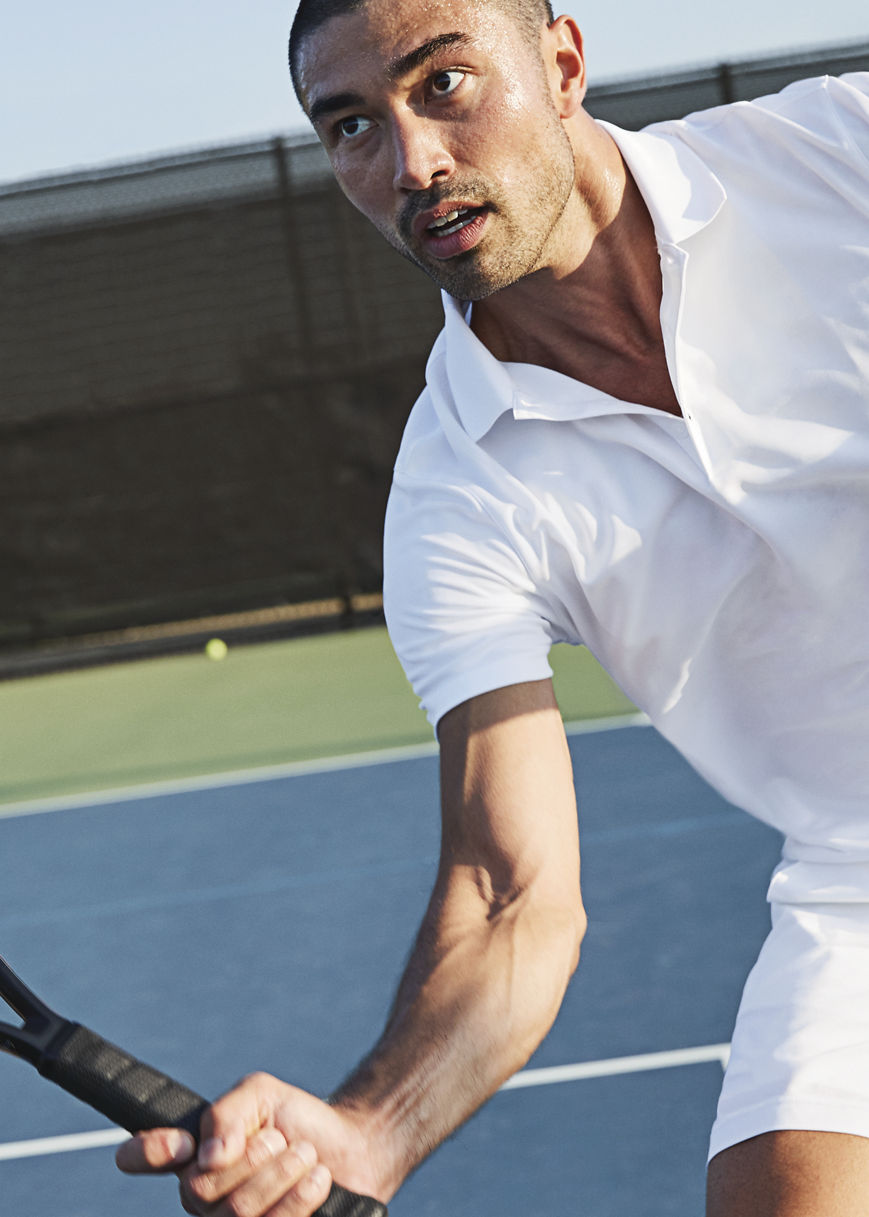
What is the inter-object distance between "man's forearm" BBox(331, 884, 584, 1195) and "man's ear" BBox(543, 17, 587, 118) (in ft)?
3.03

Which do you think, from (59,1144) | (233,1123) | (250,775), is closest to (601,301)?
(233,1123)

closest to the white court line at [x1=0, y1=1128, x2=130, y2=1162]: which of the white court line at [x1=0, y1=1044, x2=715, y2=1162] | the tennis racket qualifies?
the white court line at [x1=0, y1=1044, x2=715, y2=1162]

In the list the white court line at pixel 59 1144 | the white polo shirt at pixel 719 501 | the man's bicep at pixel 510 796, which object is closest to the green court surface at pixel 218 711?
the white court line at pixel 59 1144

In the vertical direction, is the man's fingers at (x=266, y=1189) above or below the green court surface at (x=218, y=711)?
above

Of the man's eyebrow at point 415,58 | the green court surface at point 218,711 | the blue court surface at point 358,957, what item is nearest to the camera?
the man's eyebrow at point 415,58

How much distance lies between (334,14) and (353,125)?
0.38 ft

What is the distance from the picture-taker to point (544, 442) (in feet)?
6.09

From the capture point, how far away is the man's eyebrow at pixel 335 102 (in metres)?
1.70

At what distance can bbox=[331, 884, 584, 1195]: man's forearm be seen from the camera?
4.91 feet

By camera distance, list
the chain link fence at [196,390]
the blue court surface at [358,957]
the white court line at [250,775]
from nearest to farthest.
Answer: the blue court surface at [358,957] → the white court line at [250,775] → the chain link fence at [196,390]

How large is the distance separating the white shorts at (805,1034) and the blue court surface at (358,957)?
2.22 feet

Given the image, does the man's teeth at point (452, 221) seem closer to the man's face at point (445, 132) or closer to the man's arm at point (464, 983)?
the man's face at point (445, 132)

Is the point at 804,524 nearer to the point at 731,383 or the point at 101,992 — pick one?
the point at 731,383

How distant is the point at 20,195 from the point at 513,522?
691 centimetres
